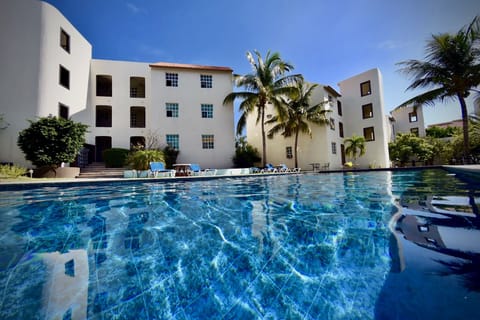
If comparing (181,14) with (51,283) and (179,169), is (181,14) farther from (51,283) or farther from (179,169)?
(51,283)

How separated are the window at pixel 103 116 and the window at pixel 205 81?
7.73 metres

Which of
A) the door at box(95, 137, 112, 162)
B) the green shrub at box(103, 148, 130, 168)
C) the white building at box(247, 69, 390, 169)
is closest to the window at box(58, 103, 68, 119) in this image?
the door at box(95, 137, 112, 162)

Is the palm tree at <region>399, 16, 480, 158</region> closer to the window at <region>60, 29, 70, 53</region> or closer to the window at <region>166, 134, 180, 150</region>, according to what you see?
the window at <region>166, 134, 180, 150</region>

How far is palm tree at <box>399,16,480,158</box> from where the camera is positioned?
37.9 ft

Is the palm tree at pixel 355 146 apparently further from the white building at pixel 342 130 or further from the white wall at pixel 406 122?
the white wall at pixel 406 122

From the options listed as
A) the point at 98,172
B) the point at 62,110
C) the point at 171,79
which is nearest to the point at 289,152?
the point at 171,79

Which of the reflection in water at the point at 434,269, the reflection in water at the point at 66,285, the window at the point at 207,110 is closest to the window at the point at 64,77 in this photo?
the window at the point at 207,110

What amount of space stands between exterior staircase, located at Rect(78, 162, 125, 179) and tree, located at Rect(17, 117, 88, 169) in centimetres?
165

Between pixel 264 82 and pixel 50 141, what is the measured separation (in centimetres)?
1342

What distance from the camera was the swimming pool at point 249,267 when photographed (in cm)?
126

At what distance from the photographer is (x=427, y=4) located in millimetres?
11039

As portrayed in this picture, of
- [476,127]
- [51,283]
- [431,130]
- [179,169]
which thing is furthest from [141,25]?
[431,130]

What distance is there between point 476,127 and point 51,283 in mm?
23410

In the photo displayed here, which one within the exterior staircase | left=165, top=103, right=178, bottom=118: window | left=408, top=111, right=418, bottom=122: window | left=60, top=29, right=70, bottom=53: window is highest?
left=60, top=29, right=70, bottom=53: window
